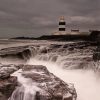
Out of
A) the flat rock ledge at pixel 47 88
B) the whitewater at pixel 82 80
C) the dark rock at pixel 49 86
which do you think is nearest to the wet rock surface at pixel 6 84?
the flat rock ledge at pixel 47 88

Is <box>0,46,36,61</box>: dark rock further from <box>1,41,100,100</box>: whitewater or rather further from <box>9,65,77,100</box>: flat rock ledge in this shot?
<box>9,65,77,100</box>: flat rock ledge

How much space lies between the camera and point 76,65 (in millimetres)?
15898

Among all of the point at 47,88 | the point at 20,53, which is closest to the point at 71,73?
the point at 47,88

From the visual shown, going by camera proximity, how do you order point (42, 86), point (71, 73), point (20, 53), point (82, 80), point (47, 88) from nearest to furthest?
1. point (47, 88)
2. point (42, 86)
3. point (82, 80)
4. point (71, 73)
5. point (20, 53)

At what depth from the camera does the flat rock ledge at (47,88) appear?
8.82 m

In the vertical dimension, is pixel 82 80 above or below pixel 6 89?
below

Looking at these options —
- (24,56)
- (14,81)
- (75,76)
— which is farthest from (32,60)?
(14,81)

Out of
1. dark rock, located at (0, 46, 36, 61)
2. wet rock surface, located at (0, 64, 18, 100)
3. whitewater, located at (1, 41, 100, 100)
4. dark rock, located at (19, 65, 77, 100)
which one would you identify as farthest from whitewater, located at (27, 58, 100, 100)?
wet rock surface, located at (0, 64, 18, 100)

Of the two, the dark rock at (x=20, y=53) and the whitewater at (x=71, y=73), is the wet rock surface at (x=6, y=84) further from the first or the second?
the dark rock at (x=20, y=53)

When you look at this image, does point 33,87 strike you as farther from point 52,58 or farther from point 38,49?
point 38,49

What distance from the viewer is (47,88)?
9.16 metres

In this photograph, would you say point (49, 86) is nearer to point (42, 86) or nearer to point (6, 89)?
point (42, 86)

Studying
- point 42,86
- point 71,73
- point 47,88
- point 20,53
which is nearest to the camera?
point 47,88

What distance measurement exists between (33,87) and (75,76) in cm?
517
